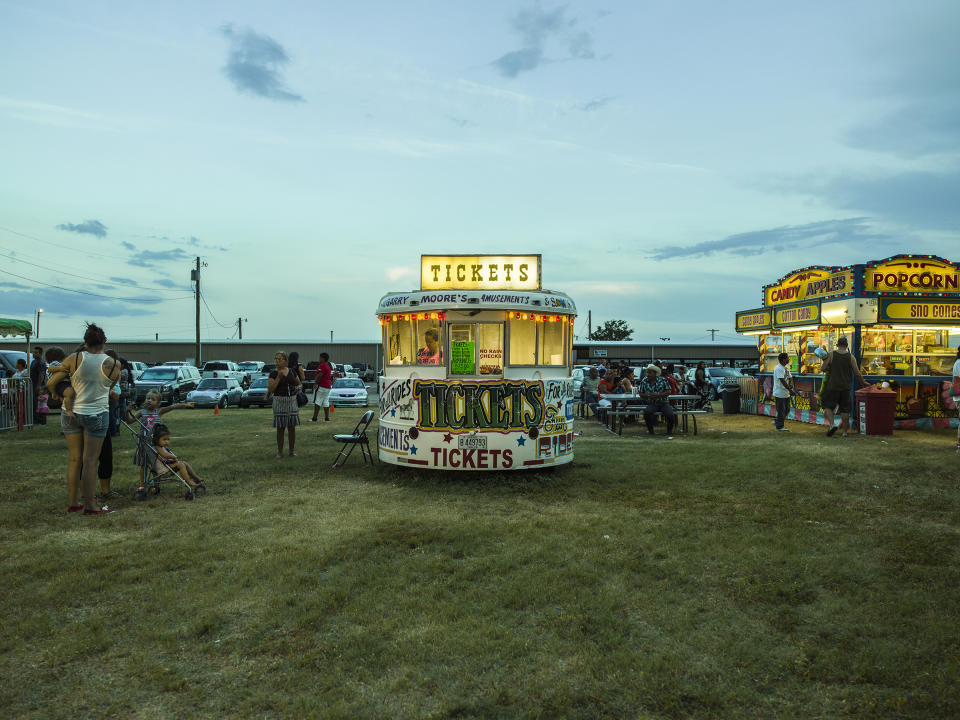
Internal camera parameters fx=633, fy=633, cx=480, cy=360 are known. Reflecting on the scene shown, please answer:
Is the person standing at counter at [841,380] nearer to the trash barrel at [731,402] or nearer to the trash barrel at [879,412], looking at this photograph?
the trash barrel at [879,412]

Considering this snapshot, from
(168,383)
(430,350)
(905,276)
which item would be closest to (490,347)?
(430,350)

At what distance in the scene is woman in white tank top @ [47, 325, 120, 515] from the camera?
679 cm

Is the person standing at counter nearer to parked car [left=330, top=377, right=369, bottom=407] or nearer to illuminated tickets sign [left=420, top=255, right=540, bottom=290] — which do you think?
illuminated tickets sign [left=420, top=255, right=540, bottom=290]

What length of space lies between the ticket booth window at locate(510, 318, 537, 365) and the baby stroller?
4554mm

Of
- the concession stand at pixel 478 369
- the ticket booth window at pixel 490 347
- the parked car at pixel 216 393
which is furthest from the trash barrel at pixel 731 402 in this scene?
the parked car at pixel 216 393

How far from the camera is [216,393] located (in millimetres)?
23562

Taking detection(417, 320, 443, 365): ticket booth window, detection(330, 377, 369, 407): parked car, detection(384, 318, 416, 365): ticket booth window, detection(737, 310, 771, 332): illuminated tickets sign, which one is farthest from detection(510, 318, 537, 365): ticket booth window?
detection(330, 377, 369, 407): parked car

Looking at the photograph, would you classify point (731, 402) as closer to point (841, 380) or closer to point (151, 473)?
point (841, 380)

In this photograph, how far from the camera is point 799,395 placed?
17406 mm

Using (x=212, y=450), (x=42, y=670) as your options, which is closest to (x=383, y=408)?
(x=212, y=450)

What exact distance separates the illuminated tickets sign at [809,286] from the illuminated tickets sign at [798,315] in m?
0.29

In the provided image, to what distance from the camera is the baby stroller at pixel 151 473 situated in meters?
7.95

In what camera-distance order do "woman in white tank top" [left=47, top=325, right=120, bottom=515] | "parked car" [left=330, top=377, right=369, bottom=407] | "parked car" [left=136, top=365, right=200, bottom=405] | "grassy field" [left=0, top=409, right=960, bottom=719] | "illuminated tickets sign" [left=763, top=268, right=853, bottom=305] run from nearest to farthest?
"grassy field" [left=0, top=409, right=960, bottom=719] → "woman in white tank top" [left=47, top=325, right=120, bottom=515] → "illuminated tickets sign" [left=763, top=268, right=853, bottom=305] → "parked car" [left=136, top=365, right=200, bottom=405] → "parked car" [left=330, top=377, right=369, bottom=407]

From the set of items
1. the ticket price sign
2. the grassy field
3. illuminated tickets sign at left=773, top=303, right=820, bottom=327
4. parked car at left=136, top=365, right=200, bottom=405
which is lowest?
the grassy field
